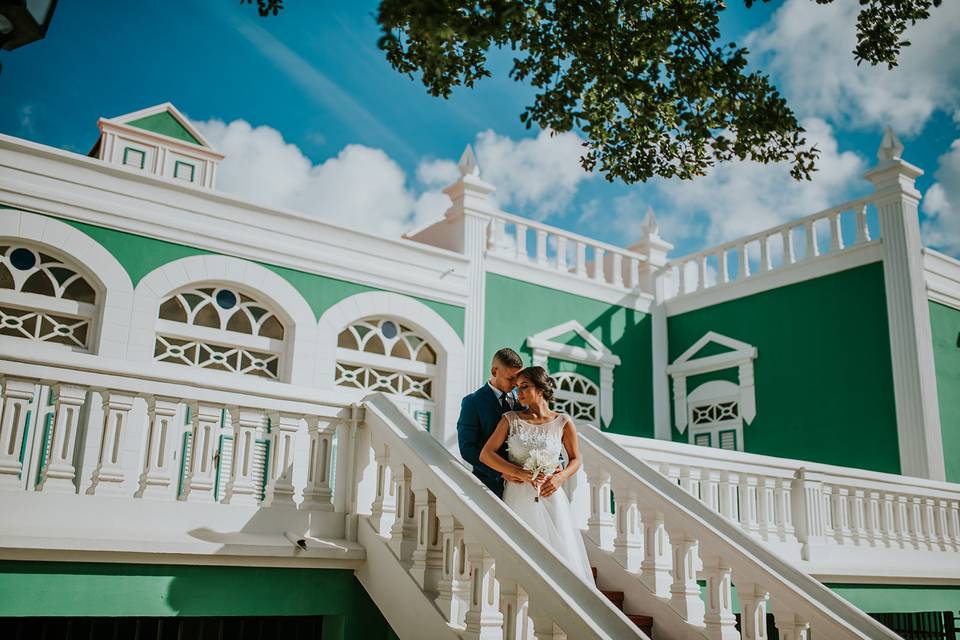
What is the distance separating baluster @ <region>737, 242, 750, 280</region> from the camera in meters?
12.8

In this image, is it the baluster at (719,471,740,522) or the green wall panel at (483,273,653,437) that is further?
the green wall panel at (483,273,653,437)

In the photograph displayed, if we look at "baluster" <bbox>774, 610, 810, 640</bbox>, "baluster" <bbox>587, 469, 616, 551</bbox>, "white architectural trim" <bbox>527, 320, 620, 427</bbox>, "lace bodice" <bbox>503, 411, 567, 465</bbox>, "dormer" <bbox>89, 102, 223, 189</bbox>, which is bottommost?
"baluster" <bbox>774, 610, 810, 640</bbox>

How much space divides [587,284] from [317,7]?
40.0 feet

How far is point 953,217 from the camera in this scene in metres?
27.8

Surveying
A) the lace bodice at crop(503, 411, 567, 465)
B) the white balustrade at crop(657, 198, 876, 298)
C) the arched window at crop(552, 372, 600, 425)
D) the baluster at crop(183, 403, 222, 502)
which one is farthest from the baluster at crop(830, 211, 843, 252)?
the baluster at crop(183, 403, 222, 502)

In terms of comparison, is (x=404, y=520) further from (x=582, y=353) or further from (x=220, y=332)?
(x=582, y=353)

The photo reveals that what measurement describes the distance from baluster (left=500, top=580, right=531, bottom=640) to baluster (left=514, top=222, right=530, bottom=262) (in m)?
8.99

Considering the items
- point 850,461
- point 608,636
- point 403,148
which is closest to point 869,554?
point 850,461

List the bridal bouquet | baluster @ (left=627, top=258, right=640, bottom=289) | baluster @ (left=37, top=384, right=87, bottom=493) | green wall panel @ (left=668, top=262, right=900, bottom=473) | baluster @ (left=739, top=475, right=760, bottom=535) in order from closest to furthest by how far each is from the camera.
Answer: baluster @ (left=37, top=384, right=87, bottom=493)
the bridal bouquet
baluster @ (left=739, top=475, right=760, bottom=535)
green wall panel @ (left=668, top=262, right=900, bottom=473)
baluster @ (left=627, top=258, right=640, bottom=289)

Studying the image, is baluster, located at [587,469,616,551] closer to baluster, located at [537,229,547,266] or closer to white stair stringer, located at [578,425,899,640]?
white stair stringer, located at [578,425,899,640]

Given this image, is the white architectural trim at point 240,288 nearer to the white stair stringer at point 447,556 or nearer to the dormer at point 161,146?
the dormer at point 161,146

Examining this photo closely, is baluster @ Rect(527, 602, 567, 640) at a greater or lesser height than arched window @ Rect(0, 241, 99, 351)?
lesser

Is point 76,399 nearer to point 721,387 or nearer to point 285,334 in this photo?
point 285,334

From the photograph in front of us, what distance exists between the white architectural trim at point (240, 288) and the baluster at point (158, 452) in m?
4.82
